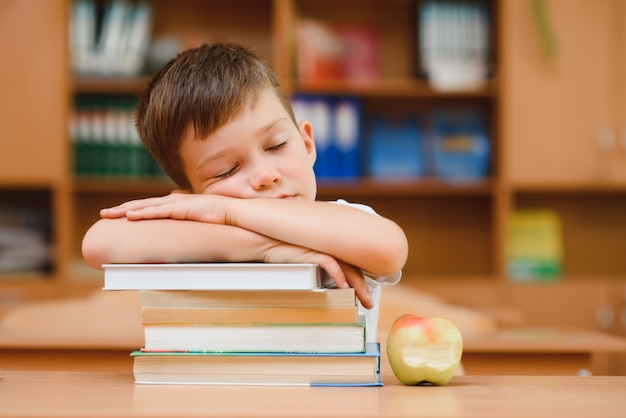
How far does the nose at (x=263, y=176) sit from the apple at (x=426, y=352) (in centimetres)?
29

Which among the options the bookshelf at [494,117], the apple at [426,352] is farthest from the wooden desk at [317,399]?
the bookshelf at [494,117]

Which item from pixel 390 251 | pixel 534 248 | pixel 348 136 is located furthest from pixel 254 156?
pixel 534 248

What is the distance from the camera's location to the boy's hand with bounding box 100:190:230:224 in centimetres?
100

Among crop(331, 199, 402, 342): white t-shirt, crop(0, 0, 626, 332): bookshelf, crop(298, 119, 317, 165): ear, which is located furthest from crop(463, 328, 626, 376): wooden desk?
crop(0, 0, 626, 332): bookshelf

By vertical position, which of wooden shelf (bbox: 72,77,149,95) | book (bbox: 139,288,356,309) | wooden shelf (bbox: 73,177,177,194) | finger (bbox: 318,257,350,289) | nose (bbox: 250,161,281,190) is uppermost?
wooden shelf (bbox: 72,77,149,95)

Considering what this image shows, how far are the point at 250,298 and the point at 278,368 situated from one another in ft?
0.25

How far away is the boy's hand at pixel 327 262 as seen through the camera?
94 centimetres

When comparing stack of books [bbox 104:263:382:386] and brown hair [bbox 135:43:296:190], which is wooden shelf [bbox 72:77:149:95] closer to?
brown hair [bbox 135:43:296:190]

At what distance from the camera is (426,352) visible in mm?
909

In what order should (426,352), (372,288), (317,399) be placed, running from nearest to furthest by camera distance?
→ (317,399), (426,352), (372,288)

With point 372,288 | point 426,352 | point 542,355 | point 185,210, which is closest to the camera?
point 426,352

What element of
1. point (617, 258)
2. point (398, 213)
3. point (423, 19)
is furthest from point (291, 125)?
point (617, 258)

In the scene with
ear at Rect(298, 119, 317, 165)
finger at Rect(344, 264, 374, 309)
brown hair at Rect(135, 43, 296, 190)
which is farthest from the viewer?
ear at Rect(298, 119, 317, 165)

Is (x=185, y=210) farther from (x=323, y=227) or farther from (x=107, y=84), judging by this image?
(x=107, y=84)
